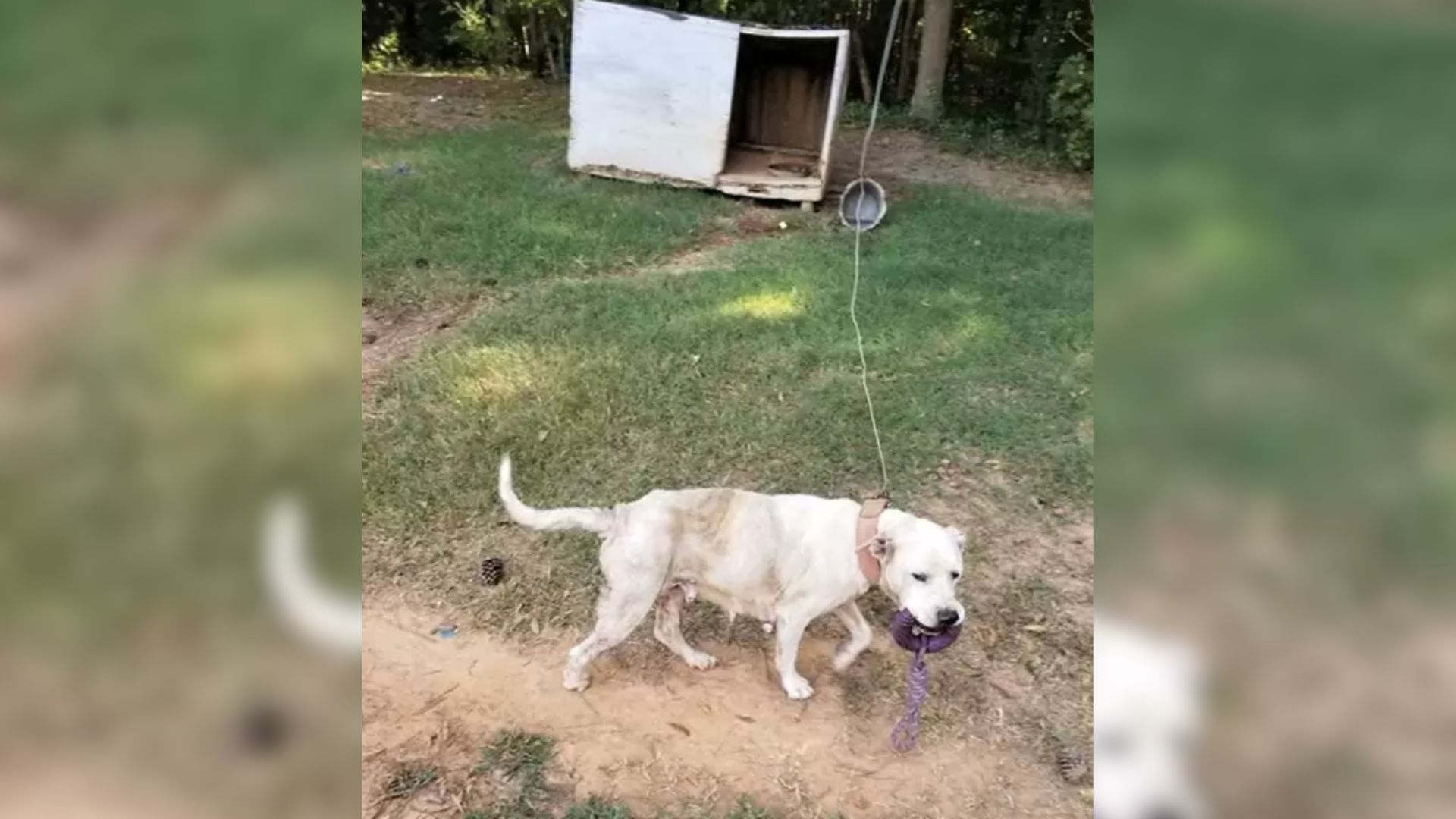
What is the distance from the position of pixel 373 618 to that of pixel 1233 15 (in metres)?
2.99

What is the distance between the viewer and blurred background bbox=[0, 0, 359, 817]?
0.92m

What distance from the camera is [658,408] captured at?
443cm

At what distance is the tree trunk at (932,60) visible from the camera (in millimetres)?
10961

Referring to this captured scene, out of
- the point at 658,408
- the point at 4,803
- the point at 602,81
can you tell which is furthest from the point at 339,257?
the point at 602,81

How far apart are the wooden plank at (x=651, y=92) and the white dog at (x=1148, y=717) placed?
729 centimetres

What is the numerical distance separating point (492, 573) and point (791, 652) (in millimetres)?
1131

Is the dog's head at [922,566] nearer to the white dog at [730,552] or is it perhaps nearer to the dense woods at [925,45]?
the white dog at [730,552]

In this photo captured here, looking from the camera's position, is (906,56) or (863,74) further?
(906,56)

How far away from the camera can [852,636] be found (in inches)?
120

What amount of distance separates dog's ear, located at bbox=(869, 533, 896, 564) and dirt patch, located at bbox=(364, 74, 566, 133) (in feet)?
20.7

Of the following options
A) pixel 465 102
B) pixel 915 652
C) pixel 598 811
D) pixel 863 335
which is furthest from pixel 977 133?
pixel 598 811

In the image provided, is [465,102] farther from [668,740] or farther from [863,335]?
[668,740]

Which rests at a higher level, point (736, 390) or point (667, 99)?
point (667, 99)

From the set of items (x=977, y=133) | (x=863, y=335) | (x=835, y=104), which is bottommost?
(x=863, y=335)
